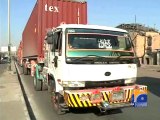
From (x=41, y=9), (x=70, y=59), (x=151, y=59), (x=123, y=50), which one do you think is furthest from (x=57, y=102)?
(x=151, y=59)

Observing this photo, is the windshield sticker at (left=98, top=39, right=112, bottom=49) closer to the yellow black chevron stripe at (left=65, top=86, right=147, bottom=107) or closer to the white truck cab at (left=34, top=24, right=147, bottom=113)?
the white truck cab at (left=34, top=24, right=147, bottom=113)

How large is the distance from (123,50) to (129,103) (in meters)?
1.39

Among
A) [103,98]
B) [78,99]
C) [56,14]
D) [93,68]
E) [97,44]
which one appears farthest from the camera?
[56,14]

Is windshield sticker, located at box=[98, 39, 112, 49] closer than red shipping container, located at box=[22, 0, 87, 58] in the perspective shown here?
Yes

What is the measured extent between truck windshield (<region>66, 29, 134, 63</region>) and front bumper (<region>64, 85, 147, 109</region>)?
87 cm

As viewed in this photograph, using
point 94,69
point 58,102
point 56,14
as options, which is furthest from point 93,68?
point 56,14

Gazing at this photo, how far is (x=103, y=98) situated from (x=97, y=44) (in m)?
1.40

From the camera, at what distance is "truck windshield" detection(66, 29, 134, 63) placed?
336 inches

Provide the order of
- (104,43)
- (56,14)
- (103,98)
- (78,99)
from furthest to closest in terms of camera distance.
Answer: (56,14), (104,43), (103,98), (78,99)

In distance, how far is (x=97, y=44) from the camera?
346 inches

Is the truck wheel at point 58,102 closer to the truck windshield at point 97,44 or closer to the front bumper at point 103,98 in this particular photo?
the front bumper at point 103,98

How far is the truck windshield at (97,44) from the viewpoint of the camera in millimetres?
8523

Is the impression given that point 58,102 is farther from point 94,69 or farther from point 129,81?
point 129,81

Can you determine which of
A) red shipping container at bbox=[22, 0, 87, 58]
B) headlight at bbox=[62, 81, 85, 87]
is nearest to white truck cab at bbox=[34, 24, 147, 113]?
headlight at bbox=[62, 81, 85, 87]
